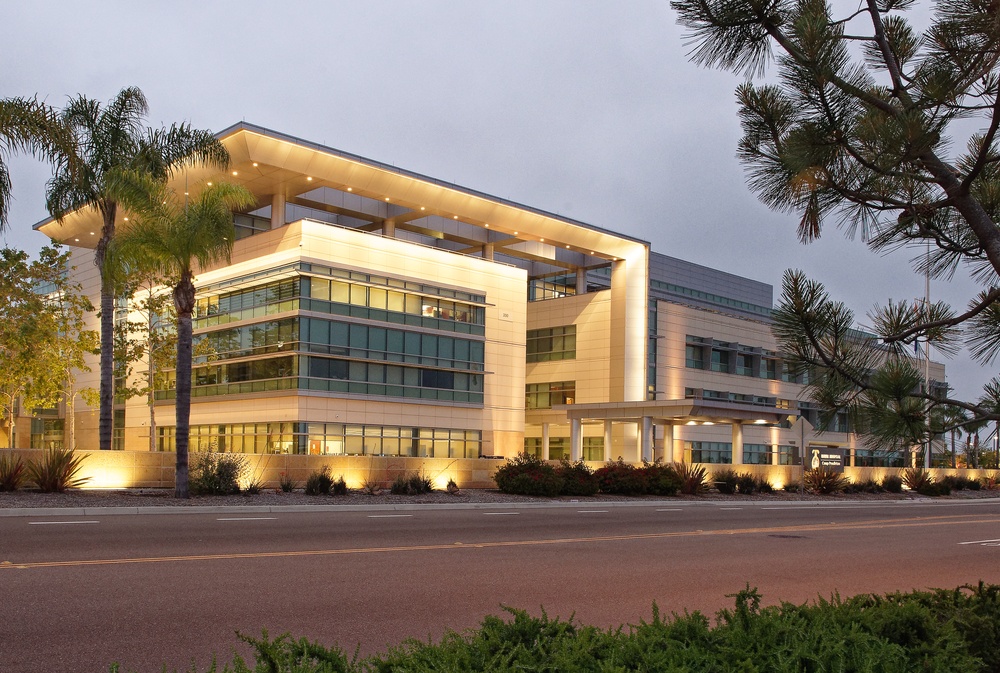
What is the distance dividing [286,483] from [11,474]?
760cm

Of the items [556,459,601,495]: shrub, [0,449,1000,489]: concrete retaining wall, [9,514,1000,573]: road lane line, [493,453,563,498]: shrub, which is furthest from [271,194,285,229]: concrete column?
[9,514,1000,573]: road lane line

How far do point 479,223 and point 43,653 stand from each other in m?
50.9

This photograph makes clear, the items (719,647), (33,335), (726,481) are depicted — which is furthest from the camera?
(726,481)

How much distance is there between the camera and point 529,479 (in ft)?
107

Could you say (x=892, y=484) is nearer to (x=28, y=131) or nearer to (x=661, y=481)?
(x=661, y=481)

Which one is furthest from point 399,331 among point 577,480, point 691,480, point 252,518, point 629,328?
point 252,518

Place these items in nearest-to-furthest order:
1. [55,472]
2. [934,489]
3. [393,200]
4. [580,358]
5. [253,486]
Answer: [55,472], [253,486], [934,489], [393,200], [580,358]

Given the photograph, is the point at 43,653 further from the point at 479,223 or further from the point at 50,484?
the point at 479,223

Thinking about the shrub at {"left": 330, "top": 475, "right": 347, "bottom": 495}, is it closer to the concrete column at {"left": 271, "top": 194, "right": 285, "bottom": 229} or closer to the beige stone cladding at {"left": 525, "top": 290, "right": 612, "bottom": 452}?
the concrete column at {"left": 271, "top": 194, "right": 285, "bottom": 229}

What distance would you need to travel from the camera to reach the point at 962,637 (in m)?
5.28

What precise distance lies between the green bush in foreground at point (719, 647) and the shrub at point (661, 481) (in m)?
30.1

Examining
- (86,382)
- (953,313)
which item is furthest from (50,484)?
(86,382)

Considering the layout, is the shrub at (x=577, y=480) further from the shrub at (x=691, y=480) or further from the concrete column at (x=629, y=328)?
the concrete column at (x=629, y=328)

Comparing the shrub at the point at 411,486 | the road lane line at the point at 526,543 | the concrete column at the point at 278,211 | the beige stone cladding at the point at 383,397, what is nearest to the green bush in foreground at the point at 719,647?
the road lane line at the point at 526,543
